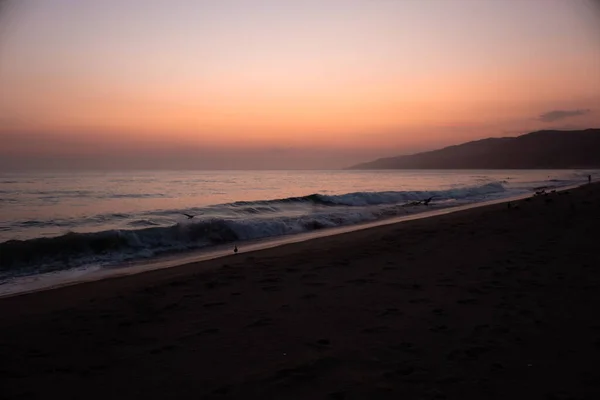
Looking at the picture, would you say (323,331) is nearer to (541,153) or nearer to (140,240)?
(140,240)

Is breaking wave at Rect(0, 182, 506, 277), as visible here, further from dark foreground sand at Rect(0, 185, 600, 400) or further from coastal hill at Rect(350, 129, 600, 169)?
coastal hill at Rect(350, 129, 600, 169)

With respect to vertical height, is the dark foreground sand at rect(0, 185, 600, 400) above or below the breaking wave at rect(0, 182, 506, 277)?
below

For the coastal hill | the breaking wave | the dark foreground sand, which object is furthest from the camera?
the coastal hill

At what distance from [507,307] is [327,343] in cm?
236

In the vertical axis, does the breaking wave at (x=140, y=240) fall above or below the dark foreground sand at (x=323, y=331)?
above

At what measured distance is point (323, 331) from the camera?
15.1 feet

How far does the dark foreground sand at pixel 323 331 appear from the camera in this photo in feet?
11.3

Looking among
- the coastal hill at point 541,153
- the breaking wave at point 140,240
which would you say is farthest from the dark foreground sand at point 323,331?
the coastal hill at point 541,153

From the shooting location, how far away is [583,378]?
3385 millimetres

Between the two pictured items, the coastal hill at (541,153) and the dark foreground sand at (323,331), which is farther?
the coastal hill at (541,153)

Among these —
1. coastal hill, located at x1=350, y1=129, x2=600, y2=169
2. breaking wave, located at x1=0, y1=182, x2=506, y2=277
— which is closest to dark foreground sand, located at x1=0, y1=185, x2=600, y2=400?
breaking wave, located at x1=0, y1=182, x2=506, y2=277

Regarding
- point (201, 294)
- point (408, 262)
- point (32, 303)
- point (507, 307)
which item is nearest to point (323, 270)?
point (408, 262)

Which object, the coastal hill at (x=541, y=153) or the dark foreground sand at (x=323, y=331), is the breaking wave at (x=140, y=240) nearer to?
the dark foreground sand at (x=323, y=331)

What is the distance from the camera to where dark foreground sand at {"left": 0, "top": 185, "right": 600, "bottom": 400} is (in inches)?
135
